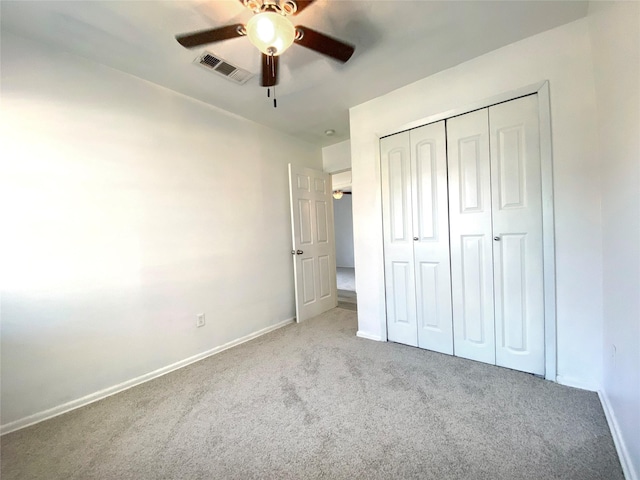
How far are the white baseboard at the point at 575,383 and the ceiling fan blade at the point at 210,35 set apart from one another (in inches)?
114

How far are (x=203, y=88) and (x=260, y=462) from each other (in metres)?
2.73

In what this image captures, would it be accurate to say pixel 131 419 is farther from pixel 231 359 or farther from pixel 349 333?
pixel 349 333

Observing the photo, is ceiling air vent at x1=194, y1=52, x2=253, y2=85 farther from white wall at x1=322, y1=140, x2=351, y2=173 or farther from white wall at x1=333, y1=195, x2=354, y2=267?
white wall at x1=333, y1=195, x2=354, y2=267

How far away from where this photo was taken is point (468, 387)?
186cm

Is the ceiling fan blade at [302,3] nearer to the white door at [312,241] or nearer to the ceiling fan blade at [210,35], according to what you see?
the ceiling fan blade at [210,35]

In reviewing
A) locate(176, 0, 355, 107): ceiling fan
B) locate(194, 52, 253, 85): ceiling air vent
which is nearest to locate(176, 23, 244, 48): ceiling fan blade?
locate(176, 0, 355, 107): ceiling fan

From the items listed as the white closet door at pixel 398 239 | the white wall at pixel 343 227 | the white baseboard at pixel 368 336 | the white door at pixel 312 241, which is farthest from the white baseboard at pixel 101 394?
the white wall at pixel 343 227

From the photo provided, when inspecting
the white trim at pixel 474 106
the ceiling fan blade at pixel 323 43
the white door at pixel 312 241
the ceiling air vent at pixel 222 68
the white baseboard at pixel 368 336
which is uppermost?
the ceiling air vent at pixel 222 68

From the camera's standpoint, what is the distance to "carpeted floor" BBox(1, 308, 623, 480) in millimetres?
1268

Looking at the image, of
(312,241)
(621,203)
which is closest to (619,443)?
(621,203)

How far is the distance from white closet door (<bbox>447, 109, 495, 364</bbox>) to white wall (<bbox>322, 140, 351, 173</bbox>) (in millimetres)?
1662

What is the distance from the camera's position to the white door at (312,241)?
340 cm

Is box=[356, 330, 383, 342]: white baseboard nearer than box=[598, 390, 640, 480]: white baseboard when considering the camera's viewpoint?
No

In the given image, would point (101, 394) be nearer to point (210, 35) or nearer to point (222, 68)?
point (210, 35)
